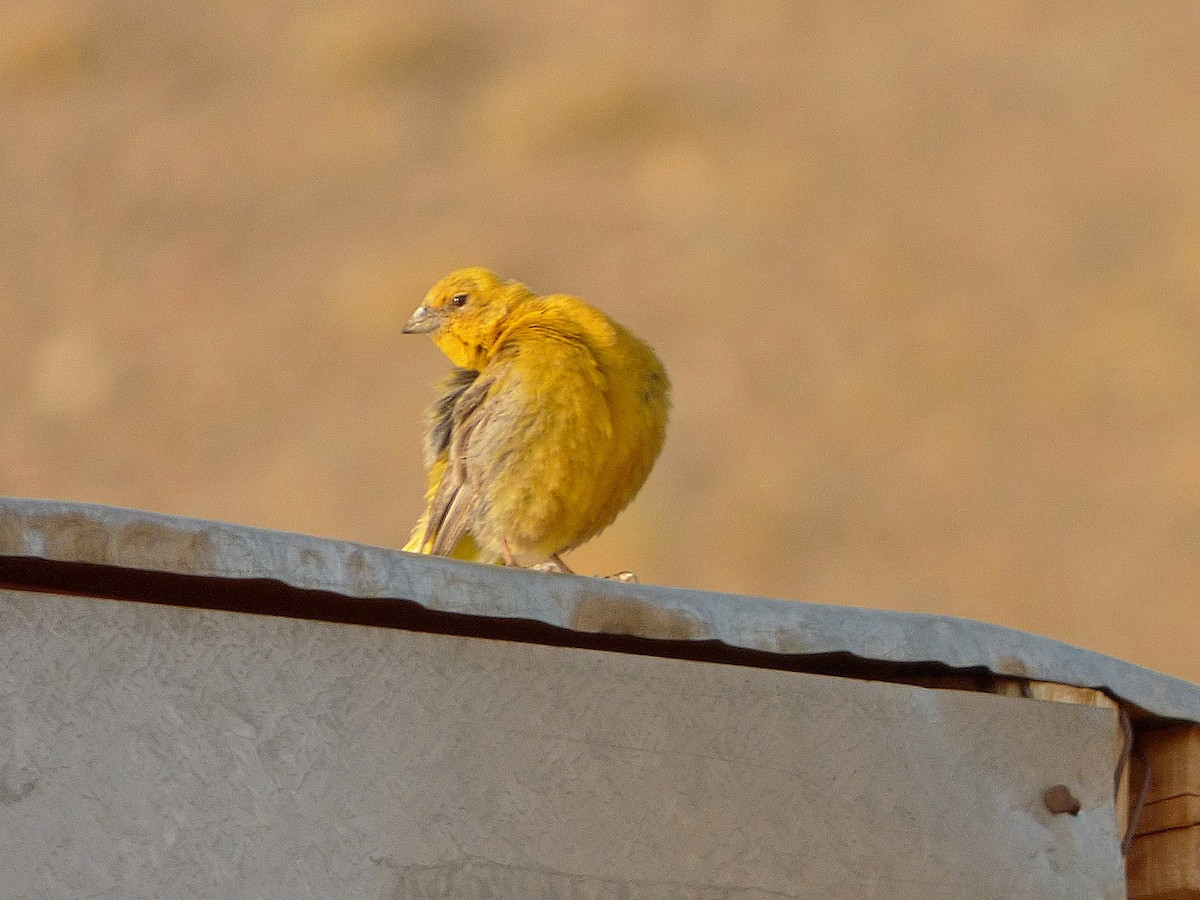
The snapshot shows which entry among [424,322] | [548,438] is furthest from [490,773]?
[424,322]

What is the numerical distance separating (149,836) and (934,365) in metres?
23.0

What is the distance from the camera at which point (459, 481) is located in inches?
248

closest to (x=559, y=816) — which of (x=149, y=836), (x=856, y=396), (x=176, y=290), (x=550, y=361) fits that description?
(x=149, y=836)

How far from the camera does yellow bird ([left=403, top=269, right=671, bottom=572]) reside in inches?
232

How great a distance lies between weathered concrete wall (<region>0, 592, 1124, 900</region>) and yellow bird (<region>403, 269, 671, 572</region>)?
91.6 inches

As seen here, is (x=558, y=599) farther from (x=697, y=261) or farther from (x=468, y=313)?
(x=697, y=261)

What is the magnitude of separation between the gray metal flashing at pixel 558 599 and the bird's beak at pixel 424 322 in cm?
351

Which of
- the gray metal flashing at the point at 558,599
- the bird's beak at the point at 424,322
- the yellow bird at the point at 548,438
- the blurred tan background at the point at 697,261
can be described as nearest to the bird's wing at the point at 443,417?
the yellow bird at the point at 548,438

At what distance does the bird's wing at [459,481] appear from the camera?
6160 mm

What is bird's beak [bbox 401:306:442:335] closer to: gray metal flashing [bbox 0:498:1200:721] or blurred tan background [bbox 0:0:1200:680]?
gray metal flashing [bbox 0:498:1200:721]

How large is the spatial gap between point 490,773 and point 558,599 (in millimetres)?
325

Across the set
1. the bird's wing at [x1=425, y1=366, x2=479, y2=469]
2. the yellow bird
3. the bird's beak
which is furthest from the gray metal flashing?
the bird's beak

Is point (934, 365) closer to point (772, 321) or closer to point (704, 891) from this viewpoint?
point (772, 321)

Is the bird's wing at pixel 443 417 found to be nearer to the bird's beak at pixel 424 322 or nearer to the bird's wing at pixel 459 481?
the bird's wing at pixel 459 481
